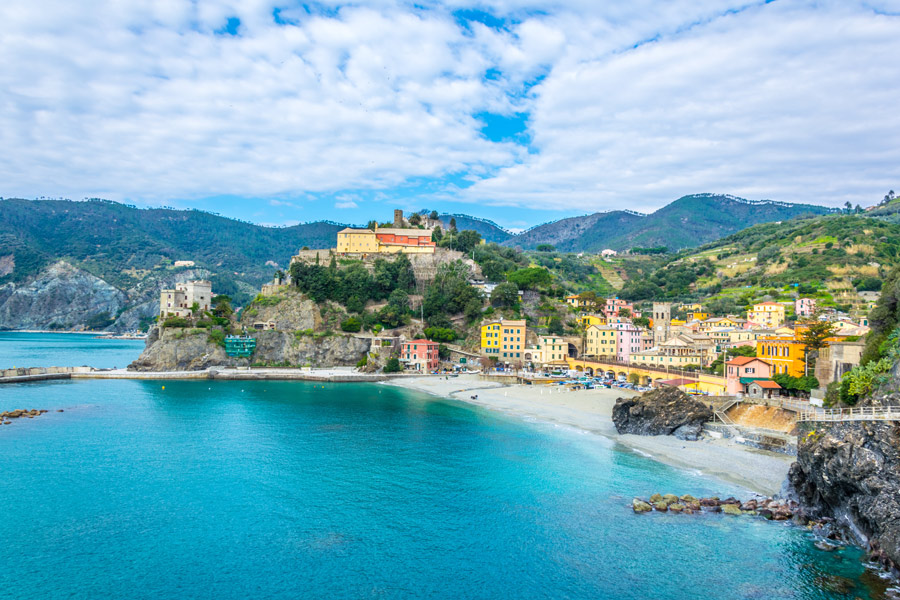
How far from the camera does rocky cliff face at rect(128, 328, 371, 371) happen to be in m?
65.1

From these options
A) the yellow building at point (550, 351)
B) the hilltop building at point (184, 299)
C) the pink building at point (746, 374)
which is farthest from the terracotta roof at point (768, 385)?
the hilltop building at point (184, 299)

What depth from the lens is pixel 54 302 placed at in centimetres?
15412

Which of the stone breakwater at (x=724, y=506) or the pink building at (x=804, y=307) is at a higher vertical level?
the pink building at (x=804, y=307)

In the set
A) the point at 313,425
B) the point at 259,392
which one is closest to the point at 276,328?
the point at 259,392

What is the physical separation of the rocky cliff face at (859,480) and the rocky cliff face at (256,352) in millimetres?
51732

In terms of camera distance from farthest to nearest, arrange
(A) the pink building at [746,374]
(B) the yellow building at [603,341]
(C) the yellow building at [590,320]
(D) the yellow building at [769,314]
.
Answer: (C) the yellow building at [590,320] → (D) the yellow building at [769,314] → (B) the yellow building at [603,341] → (A) the pink building at [746,374]

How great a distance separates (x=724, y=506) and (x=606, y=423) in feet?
53.4

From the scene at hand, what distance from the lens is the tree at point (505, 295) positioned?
6888 cm

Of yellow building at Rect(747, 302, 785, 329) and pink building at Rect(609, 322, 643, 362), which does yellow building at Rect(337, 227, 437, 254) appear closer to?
pink building at Rect(609, 322, 643, 362)

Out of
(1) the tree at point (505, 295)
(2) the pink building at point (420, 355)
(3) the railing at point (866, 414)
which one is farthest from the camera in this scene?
(1) the tree at point (505, 295)

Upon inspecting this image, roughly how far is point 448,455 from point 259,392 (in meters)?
28.8

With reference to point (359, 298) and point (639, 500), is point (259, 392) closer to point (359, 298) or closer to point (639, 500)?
point (359, 298)

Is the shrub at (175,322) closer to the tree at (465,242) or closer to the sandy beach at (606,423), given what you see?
the sandy beach at (606,423)

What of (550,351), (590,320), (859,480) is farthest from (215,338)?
(859,480)
